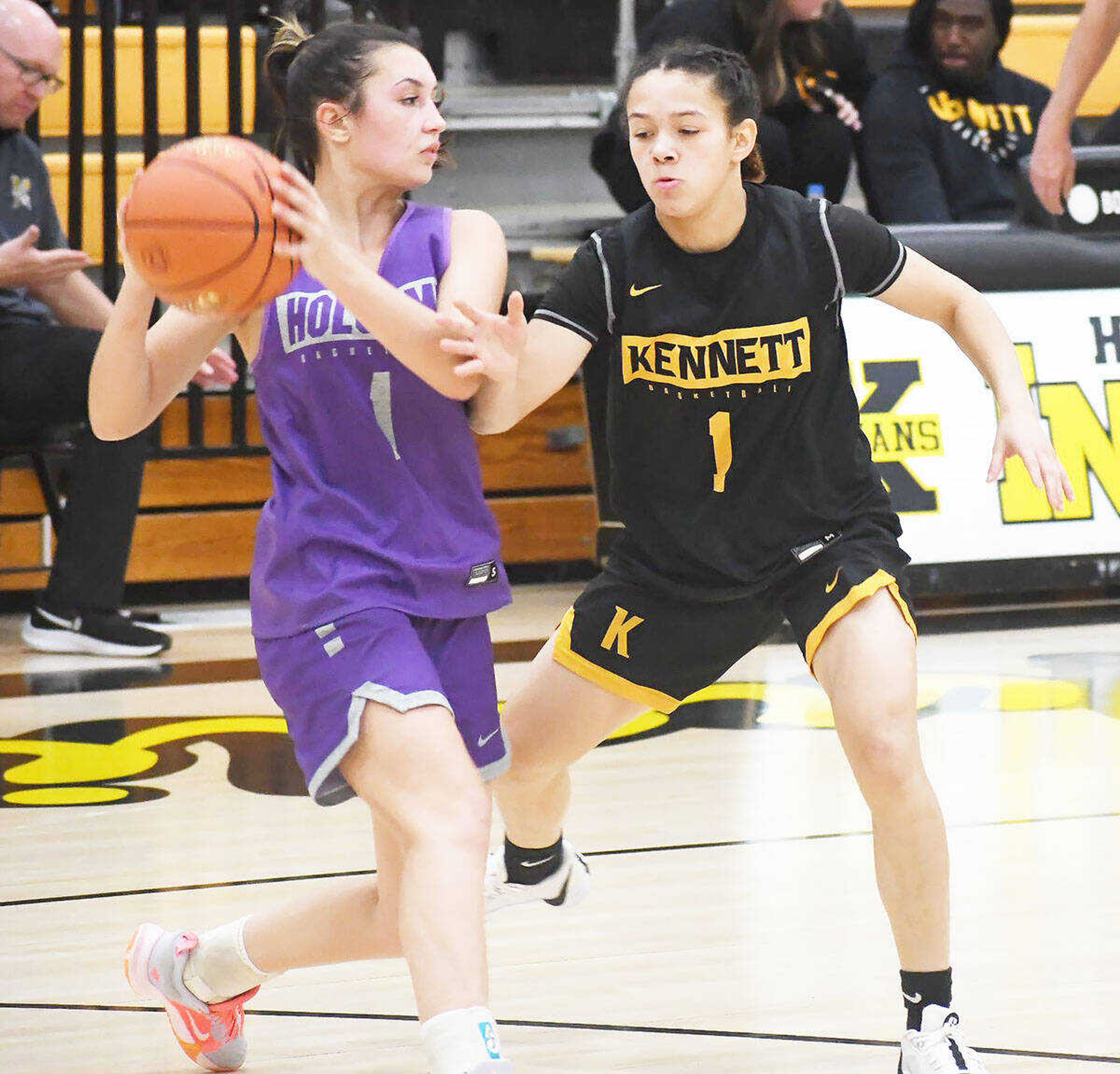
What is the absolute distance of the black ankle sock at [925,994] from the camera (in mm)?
2480

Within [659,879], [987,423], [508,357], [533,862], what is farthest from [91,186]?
[508,357]

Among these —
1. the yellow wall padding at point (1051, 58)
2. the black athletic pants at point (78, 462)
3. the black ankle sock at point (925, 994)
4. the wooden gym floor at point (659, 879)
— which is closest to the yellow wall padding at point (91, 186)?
the black athletic pants at point (78, 462)

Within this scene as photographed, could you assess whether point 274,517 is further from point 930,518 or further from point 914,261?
point 930,518

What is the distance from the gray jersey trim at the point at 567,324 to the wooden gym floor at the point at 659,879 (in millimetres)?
1031

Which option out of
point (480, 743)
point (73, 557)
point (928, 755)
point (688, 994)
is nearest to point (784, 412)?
point (480, 743)

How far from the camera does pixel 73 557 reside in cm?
579

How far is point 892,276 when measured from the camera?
112 inches

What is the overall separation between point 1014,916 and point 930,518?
8.99 feet

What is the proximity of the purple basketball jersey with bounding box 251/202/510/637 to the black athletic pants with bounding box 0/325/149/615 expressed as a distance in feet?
11.2

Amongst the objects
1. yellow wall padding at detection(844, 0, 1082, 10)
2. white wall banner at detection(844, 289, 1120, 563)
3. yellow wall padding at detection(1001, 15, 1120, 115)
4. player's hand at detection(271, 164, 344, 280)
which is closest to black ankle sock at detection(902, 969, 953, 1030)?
player's hand at detection(271, 164, 344, 280)

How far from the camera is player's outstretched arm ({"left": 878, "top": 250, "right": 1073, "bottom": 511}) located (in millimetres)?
2615

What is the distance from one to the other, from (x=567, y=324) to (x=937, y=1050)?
3.82ft

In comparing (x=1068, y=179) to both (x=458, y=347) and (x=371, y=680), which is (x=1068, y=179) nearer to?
(x=458, y=347)

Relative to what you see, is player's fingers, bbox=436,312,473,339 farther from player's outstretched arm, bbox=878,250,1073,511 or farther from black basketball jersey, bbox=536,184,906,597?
player's outstretched arm, bbox=878,250,1073,511
